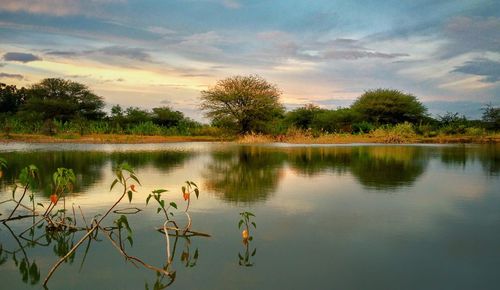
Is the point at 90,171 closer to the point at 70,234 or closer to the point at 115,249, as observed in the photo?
the point at 70,234

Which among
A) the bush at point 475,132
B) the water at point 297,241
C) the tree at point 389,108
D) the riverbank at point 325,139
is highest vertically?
the tree at point 389,108

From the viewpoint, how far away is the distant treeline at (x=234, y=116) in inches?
1665

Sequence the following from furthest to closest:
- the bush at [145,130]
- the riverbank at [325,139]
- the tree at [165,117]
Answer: the tree at [165,117] < the bush at [145,130] < the riverbank at [325,139]

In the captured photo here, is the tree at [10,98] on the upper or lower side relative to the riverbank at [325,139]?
upper

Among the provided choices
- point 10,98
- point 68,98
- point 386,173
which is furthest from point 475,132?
point 10,98

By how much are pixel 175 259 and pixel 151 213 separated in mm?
2499

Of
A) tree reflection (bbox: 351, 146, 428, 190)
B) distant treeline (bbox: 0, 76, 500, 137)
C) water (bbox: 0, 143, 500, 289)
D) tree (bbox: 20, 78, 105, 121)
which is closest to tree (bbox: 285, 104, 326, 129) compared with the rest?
distant treeline (bbox: 0, 76, 500, 137)

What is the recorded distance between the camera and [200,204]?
8.20 metres

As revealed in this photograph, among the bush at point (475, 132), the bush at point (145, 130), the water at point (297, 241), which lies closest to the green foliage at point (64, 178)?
the water at point (297, 241)

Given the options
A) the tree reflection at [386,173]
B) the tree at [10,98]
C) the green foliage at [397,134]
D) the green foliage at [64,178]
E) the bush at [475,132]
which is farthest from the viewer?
the tree at [10,98]

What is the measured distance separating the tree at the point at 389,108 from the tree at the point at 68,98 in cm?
3003

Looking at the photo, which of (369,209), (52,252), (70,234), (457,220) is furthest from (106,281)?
(457,220)

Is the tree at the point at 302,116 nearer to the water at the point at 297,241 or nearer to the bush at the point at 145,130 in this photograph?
A: the bush at the point at 145,130

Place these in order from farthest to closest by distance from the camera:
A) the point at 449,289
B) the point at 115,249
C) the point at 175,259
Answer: the point at 115,249 → the point at 175,259 → the point at 449,289
